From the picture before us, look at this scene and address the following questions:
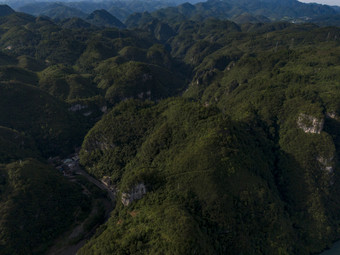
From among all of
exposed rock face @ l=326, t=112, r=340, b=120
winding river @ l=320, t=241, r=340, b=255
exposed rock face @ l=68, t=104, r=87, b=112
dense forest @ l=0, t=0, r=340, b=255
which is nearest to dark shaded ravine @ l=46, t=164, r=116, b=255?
dense forest @ l=0, t=0, r=340, b=255

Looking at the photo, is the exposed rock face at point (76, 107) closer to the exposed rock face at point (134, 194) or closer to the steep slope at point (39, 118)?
the steep slope at point (39, 118)

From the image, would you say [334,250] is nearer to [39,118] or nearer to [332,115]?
[332,115]

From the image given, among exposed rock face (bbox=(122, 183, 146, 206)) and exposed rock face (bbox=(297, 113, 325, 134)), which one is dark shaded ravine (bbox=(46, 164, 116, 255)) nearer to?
exposed rock face (bbox=(122, 183, 146, 206))

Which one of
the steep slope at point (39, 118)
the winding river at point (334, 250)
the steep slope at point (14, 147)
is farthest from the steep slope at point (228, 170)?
the steep slope at point (14, 147)

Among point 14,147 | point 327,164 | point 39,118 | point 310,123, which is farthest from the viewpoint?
point 39,118

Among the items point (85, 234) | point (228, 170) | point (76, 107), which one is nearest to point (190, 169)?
point (228, 170)

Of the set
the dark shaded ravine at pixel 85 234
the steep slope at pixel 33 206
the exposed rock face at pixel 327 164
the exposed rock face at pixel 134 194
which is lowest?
the dark shaded ravine at pixel 85 234
